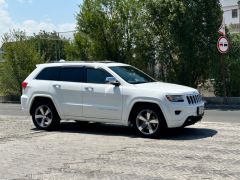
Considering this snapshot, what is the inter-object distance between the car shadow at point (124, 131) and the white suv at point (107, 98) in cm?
32

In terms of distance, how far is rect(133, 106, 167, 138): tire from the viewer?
34.4ft

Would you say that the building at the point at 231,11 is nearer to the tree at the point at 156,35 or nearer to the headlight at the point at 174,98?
the tree at the point at 156,35

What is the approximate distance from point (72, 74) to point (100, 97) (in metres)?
1.16

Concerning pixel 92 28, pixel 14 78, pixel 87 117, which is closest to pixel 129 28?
pixel 92 28

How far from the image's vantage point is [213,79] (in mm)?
21719

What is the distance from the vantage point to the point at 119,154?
8859 mm

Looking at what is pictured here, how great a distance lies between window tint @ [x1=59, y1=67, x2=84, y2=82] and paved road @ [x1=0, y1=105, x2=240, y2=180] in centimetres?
132

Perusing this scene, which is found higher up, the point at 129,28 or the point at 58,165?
the point at 129,28

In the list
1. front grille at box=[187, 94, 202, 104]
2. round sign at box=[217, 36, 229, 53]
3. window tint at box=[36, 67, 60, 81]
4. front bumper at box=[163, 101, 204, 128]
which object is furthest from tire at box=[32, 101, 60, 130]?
round sign at box=[217, 36, 229, 53]

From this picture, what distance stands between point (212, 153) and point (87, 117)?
3834 mm

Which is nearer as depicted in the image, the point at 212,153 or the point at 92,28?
the point at 212,153

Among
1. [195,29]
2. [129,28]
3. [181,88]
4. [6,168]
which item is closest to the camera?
[6,168]

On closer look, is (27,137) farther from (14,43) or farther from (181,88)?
(14,43)

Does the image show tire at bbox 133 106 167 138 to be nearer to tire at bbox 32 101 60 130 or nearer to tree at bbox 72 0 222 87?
tire at bbox 32 101 60 130
